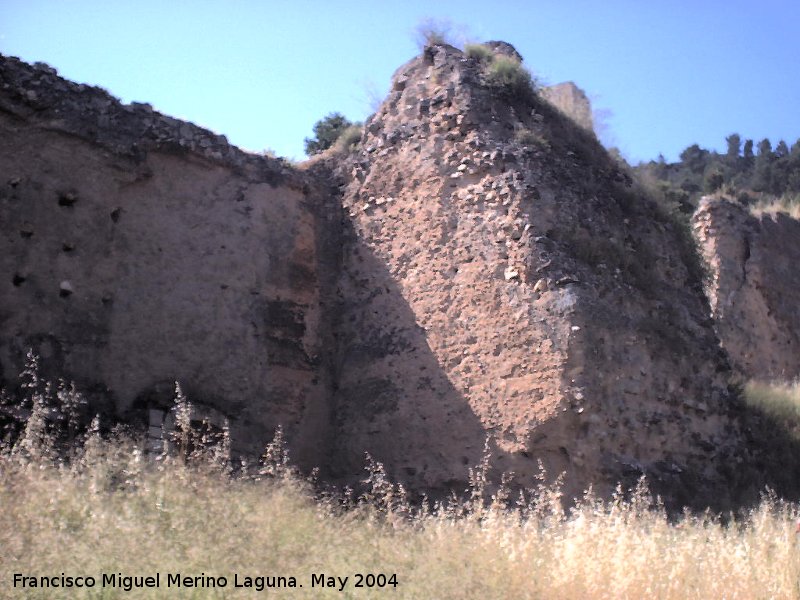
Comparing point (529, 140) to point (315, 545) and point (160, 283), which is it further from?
point (315, 545)

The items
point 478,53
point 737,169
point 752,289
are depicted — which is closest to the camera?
point 478,53

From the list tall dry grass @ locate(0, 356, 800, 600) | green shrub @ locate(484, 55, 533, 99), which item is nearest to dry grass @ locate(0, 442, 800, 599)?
tall dry grass @ locate(0, 356, 800, 600)

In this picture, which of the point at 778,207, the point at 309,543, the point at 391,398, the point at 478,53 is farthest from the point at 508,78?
the point at 778,207

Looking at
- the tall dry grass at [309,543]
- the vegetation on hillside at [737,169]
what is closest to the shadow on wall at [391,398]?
the tall dry grass at [309,543]

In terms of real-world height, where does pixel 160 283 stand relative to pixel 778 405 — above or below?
above

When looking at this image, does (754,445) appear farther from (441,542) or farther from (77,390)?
(77,390)

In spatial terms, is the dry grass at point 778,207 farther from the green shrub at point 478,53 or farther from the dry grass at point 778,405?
the green shrub at point 478,53

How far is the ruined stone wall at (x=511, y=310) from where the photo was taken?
8.40 m

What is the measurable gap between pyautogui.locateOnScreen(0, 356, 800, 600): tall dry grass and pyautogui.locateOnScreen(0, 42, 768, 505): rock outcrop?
1188mm

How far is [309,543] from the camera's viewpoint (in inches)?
239

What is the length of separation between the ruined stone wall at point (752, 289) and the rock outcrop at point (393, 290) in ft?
14.0

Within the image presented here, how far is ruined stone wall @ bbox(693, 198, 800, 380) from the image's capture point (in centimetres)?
1438

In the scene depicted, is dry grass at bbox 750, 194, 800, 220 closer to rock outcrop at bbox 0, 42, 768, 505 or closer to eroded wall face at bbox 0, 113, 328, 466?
rock outcrop at bbox 0, 42, 768, 505

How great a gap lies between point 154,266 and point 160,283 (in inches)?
7.0
